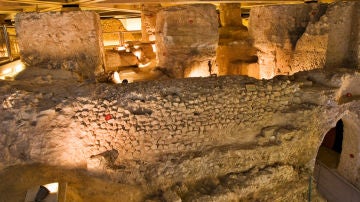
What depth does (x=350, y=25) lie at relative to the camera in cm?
683

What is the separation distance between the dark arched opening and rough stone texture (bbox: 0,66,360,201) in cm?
276

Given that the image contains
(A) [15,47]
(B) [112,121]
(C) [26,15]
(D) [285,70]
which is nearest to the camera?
(B) [112,121]

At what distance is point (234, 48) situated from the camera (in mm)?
10461

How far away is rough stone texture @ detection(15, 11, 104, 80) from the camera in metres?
6.43

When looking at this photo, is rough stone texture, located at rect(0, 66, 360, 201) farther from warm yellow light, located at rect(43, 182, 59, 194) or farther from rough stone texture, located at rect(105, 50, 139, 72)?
rough stone texture, located at rect(105, 50, 139, 72)

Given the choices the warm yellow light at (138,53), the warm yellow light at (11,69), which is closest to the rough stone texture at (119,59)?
the warm yellow light at (138,53)

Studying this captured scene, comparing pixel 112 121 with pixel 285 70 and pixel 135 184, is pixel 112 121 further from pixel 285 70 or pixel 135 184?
pixel 285 70

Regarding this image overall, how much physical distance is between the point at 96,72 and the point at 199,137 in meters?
3.21

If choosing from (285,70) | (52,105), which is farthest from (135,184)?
(285,70)

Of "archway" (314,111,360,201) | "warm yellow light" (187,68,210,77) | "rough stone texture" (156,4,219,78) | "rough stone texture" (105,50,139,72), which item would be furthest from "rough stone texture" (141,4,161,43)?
Result: "archway" (314,111,360,201)

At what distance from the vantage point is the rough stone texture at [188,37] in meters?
7.23

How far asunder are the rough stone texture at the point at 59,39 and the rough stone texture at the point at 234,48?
17.0ft

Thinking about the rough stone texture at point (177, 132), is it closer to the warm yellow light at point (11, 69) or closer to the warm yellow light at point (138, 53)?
the warm yellow light at point (11, 69)

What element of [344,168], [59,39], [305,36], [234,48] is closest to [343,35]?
[305,36]
